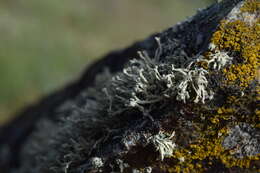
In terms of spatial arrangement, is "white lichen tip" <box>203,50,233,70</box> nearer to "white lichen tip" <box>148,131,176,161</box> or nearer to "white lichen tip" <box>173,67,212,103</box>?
"white lichen tip" <box>173,67,212,103</box>

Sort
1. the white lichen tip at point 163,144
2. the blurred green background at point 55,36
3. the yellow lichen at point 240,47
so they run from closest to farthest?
the yellow lichen at point 240,47, the white lichen tip at point 163,144, the blurred green background at point 55,36

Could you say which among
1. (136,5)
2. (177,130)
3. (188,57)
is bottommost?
(177,130)

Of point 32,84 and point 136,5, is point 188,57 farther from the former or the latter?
point 136,5

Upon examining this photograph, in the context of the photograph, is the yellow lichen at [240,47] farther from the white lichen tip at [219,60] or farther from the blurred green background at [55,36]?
the blurred green background at [55,36]

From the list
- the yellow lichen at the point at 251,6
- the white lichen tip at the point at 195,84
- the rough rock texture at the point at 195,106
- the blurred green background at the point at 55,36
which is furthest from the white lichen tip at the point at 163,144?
the blurred green background at the point at 55,36

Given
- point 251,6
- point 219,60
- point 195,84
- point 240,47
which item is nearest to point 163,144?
point 195,84

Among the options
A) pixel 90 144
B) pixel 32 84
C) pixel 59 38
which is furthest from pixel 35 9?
pixel 90 144

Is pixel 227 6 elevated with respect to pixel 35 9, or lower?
lower

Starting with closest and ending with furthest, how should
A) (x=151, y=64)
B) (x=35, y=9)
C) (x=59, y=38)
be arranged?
(x=151, y=64) < (x=59, y=38) < (x=35, y=9)

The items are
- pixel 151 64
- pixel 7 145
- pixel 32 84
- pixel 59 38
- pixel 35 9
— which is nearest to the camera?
pixel 151 64
